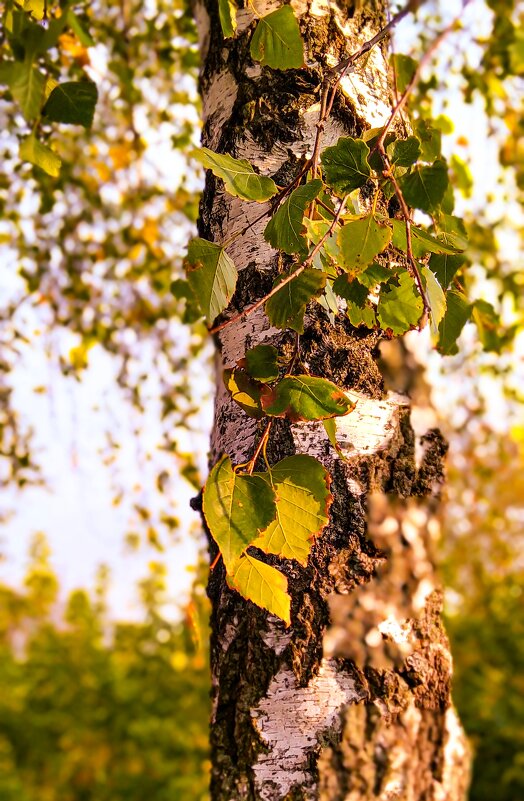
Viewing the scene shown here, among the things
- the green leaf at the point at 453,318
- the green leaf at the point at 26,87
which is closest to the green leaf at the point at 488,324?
the green leaf at the point at 453,318

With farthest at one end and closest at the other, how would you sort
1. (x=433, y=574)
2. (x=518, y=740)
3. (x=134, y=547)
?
(x=518, y=740)
(x=134, y=547)
(x=433, y=574)

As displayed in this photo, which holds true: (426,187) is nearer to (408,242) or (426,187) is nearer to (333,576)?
(408,242)

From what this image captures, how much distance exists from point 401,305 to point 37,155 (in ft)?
1.31

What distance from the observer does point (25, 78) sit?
0.59m

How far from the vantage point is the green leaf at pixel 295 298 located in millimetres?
673

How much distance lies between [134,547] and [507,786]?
241cm

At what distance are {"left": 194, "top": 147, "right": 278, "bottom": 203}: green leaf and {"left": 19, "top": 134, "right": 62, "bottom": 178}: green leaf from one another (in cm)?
16

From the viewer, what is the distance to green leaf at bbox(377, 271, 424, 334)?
74 centimetres

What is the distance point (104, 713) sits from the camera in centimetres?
429

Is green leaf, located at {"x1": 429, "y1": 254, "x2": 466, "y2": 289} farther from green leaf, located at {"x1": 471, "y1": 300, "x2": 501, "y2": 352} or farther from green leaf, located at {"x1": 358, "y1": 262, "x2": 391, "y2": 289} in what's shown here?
green leaf, located at {"x1": 471, "y1": 300, "x2": 501, "y2": 352}

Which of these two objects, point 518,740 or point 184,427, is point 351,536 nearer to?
point 184,427

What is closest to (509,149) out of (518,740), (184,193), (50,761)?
(184,193)

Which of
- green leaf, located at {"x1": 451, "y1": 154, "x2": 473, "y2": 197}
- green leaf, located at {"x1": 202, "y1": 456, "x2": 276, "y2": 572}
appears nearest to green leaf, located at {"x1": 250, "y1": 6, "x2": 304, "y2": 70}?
green leaf, located at {"x1": 202, "y1": 456, "x2": 276, "y2": 572}

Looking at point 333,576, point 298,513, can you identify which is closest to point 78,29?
point 298,513
